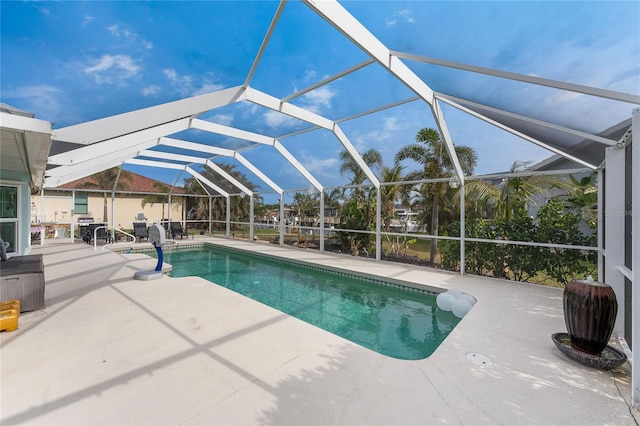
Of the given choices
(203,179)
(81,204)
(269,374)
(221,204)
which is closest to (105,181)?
(81,204)

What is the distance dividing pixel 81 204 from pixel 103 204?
1257mm

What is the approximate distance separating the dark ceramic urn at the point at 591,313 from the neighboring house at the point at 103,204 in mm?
17754

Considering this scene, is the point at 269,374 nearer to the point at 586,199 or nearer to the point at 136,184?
the point at 586,199

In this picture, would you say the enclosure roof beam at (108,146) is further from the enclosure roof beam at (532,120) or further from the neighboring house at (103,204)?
the neighboring house at (103,204)

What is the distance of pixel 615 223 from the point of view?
3830 millimetres

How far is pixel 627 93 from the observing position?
3.17 m

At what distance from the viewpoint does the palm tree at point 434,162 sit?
378 inches

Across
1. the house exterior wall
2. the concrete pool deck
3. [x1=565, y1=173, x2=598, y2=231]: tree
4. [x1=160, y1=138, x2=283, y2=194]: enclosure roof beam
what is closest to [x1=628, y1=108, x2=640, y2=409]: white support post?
the concrete pool deck

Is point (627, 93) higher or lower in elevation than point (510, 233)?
higher

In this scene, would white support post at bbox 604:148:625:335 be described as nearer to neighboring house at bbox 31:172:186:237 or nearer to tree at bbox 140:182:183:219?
neighboring house at bbox 31:172:186:237

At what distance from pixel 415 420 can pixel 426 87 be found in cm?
565

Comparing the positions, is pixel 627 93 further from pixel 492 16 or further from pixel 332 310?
pixel 332 310

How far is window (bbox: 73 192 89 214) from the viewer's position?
18.5 m

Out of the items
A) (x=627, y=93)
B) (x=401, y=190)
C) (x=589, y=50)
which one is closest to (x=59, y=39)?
(x=589, y=50)
